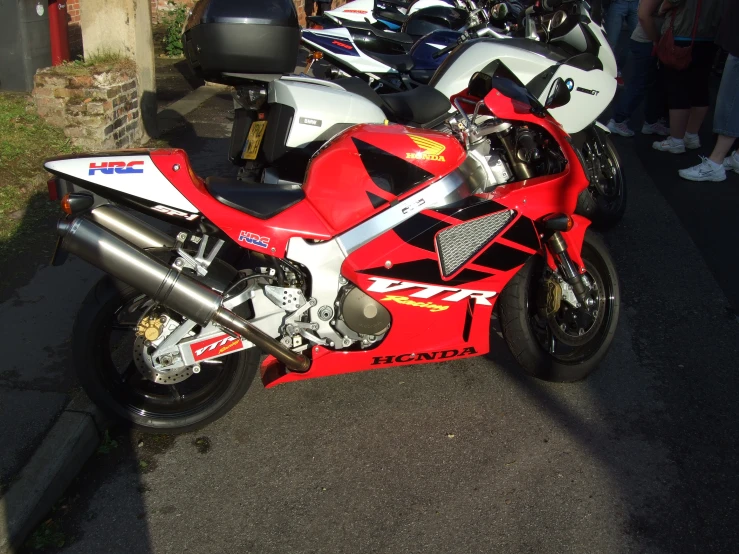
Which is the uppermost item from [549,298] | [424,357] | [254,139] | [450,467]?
[254,139]

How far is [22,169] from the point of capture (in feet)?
17.3

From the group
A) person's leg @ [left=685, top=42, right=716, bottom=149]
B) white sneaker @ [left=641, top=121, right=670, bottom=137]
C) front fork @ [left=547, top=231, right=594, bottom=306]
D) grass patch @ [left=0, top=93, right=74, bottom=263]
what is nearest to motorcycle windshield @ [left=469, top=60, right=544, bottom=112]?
front fork @ [left=547, top=231, right=594, bottom=306]

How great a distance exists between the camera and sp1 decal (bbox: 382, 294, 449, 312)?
3191 millimetres

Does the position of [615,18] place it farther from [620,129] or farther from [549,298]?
[549,298]

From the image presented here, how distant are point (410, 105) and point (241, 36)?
48.1 inches

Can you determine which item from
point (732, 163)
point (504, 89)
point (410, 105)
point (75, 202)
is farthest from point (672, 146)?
point (75, 202)

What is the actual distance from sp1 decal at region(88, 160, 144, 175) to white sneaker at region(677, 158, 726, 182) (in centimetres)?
590

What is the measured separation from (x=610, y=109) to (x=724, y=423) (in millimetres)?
6825

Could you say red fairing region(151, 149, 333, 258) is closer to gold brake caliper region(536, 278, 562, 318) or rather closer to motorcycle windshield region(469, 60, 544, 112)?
motorcycle windshield region(469, 60, 544, 112)

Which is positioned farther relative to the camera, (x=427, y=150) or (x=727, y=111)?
(x=727, y=111)

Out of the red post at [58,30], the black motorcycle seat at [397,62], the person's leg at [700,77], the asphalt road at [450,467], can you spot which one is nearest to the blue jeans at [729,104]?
the person's leg at [700,77]

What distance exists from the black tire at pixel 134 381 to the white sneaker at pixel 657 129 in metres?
6.88

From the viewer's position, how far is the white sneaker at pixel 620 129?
850 centimetres

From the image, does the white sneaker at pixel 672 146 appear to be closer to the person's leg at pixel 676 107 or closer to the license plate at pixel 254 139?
the person's leg at pixel 676 107
